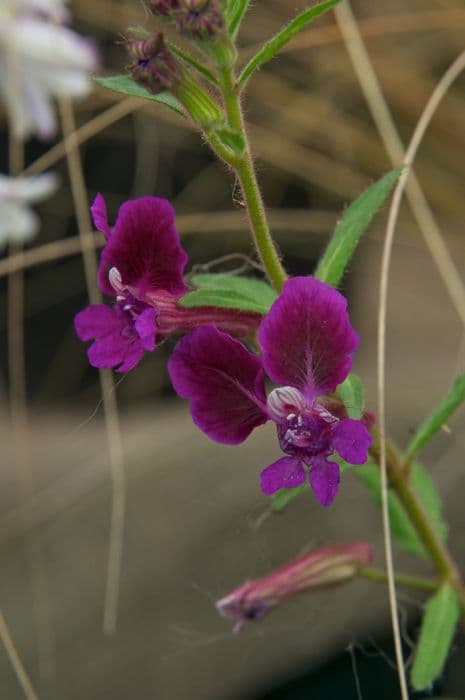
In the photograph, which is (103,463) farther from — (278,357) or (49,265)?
(278,357)

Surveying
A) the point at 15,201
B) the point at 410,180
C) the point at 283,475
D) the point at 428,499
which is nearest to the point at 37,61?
the point at 15,201

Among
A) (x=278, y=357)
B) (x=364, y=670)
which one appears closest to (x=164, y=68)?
(x=278, y=357)

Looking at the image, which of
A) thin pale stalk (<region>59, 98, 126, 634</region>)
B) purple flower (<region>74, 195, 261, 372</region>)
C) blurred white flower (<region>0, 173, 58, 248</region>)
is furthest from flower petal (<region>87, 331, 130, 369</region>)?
blurred white flower (<region>0, 173, 58, 248</region>)

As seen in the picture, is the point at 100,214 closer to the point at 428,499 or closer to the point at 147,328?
the point at 147,328

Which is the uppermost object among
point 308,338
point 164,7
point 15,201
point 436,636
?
point 15,201

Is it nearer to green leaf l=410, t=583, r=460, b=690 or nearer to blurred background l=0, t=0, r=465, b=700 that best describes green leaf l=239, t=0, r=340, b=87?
blurred background l=0, t=0, r=465, b=700

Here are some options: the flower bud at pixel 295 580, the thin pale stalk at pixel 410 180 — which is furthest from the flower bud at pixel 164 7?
the thin pale stalk at pixel 410 180

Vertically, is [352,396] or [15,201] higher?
[15,201]
